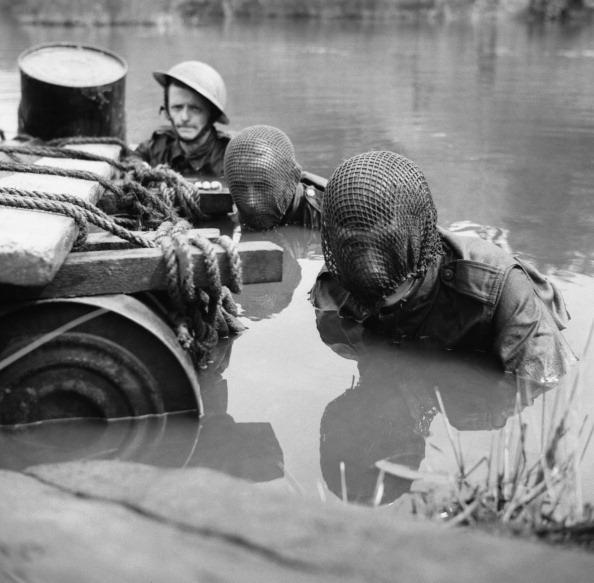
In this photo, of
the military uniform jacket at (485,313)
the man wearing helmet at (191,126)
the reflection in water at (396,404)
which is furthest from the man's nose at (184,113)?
the military uniform jacket at (485,313)

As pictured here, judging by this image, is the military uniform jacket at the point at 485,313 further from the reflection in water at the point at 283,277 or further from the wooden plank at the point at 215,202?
the wooden plank at the point at 215,202

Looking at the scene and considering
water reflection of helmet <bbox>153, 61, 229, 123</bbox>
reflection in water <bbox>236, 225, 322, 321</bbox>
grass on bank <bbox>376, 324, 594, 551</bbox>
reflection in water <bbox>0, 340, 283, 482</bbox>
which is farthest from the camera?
water reflection of helmet <bbox>153, 61, 229, 123</bbox>

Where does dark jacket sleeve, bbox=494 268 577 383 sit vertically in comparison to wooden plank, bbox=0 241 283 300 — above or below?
below

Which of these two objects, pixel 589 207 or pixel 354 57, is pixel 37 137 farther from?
pixel 354 57

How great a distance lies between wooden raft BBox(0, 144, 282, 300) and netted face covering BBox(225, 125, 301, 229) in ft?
7.32

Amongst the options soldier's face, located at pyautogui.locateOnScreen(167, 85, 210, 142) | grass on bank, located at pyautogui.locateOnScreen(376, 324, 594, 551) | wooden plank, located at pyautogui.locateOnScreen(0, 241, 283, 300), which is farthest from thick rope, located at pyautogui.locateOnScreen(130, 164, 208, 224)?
grass on bank, located at pyautogui.locateOnScreen(376, 324, 594, 551)

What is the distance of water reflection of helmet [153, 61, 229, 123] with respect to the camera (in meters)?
6.52

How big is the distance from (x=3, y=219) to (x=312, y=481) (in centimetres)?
134

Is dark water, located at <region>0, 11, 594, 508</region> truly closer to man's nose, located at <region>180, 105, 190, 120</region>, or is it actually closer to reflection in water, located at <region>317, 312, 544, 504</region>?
reflection in water, located at <region>317, 312, 544, 504</region>

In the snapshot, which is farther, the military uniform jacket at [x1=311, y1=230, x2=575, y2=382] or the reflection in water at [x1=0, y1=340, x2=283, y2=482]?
the military uniform jacket at [x1=311, y1=230, x2=575, y2=382]

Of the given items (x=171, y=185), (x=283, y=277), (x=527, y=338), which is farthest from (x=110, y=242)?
(x=171, y=185)

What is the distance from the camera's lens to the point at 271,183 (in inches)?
215

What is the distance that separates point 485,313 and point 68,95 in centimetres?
391

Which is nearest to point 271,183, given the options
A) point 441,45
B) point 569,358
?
point 569,358
